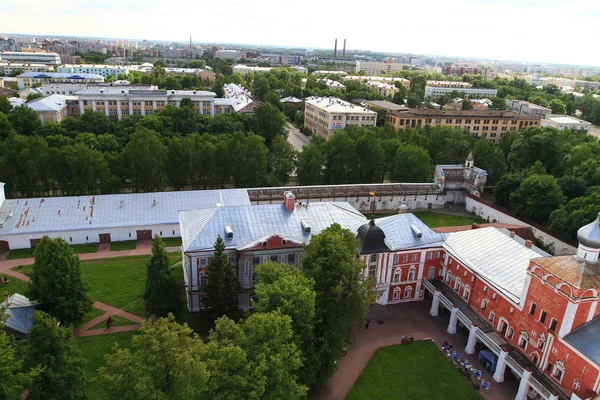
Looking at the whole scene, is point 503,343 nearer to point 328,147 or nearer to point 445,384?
point 445,384

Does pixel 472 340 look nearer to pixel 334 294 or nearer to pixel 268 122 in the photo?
pixel 334 294

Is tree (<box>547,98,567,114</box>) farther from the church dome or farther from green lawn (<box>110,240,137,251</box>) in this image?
green lawn (<box>110,240,137,251</box>)

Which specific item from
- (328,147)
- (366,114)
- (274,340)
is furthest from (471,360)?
(366,114)

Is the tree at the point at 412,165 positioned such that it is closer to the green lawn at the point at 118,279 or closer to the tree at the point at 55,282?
the green lawn at the point at 118,279

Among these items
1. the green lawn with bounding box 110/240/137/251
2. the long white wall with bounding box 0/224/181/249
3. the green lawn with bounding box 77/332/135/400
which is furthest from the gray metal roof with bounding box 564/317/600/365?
the green lawn with bounding box 110/240/137/251

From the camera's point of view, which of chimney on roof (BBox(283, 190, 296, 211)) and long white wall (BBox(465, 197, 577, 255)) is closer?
chimney on roof (BBox(283, 190, 296, 211))

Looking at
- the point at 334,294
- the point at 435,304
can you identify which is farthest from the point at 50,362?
the point at 435,304

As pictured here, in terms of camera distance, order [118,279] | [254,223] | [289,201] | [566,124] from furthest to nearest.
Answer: [566,124]
[118,279]
[289,201]
[254,223]
